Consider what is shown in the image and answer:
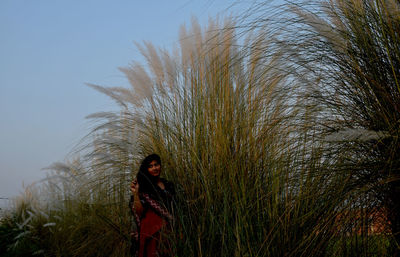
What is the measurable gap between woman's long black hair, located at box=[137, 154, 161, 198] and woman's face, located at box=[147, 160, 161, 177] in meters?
0.02

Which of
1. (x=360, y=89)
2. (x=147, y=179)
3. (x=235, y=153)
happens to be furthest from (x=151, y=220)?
(x=360, y=89)

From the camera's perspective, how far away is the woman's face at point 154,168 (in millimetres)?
2902

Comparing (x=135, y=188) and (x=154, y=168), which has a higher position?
(x=154, y=168)

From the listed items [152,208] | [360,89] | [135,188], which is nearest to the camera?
[360,89]

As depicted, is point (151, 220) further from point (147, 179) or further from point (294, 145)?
point (294, 145)

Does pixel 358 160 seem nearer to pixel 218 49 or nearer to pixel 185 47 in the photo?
pixel 218 49

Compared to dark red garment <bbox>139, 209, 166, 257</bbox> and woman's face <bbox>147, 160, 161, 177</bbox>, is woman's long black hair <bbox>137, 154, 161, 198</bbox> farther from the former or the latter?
dark red garment <bbox>139, 209, 166, 257</bbox>

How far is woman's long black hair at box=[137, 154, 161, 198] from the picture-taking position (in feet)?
9.46

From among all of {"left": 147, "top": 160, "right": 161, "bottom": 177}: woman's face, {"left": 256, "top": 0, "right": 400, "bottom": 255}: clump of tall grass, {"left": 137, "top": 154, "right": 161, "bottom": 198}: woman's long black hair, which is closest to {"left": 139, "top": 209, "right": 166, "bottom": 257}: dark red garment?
{"left": 137, "top": 154, "right": 161, "bottom": 198}: woman's long black hair

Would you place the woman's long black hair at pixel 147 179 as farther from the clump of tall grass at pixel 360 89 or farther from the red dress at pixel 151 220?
the clump of tall grass at pixel 360 89

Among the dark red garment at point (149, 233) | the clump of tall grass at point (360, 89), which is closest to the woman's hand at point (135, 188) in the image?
the dark red garment at point (149, 233)

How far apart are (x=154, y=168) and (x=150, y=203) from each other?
0.23 metres

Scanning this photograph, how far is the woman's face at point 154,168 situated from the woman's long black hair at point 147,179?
0.02 meters

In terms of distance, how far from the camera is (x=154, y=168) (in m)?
2.92
